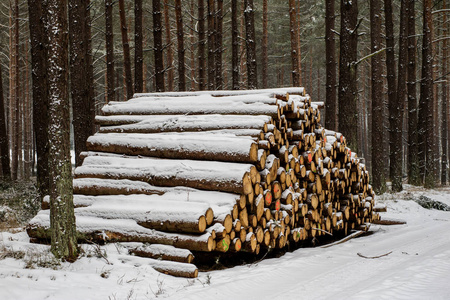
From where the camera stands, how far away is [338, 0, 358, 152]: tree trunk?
12.2m

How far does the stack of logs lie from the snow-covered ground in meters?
0.34

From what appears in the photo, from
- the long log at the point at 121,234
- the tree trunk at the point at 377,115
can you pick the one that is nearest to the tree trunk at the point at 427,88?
the tree trunk at the point at 377,115

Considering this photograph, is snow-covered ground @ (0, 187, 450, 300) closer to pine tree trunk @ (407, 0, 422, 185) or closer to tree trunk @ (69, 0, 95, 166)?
tree trunk @ (69, 0, 95, 166)

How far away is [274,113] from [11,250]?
4440 mm

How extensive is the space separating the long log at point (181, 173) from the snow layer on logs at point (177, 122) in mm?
916

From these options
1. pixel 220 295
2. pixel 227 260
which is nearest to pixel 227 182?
pixel 227 260

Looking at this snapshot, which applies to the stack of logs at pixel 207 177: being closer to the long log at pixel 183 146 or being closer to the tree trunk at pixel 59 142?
the long log at pixel 183 146

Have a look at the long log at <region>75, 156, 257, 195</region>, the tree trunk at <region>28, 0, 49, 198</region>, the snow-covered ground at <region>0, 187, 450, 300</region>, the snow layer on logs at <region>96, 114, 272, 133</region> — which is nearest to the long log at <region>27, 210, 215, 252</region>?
the snow-covered ground at <region>0, 187, 450, 300</region>

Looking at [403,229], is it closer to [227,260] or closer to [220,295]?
[227,260]

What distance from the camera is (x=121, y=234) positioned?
5895 millimetres

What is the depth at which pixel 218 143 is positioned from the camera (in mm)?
6523

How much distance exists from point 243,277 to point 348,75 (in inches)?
342

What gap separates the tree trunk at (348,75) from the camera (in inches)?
482

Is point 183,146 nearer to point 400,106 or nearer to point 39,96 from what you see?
point 39,96
